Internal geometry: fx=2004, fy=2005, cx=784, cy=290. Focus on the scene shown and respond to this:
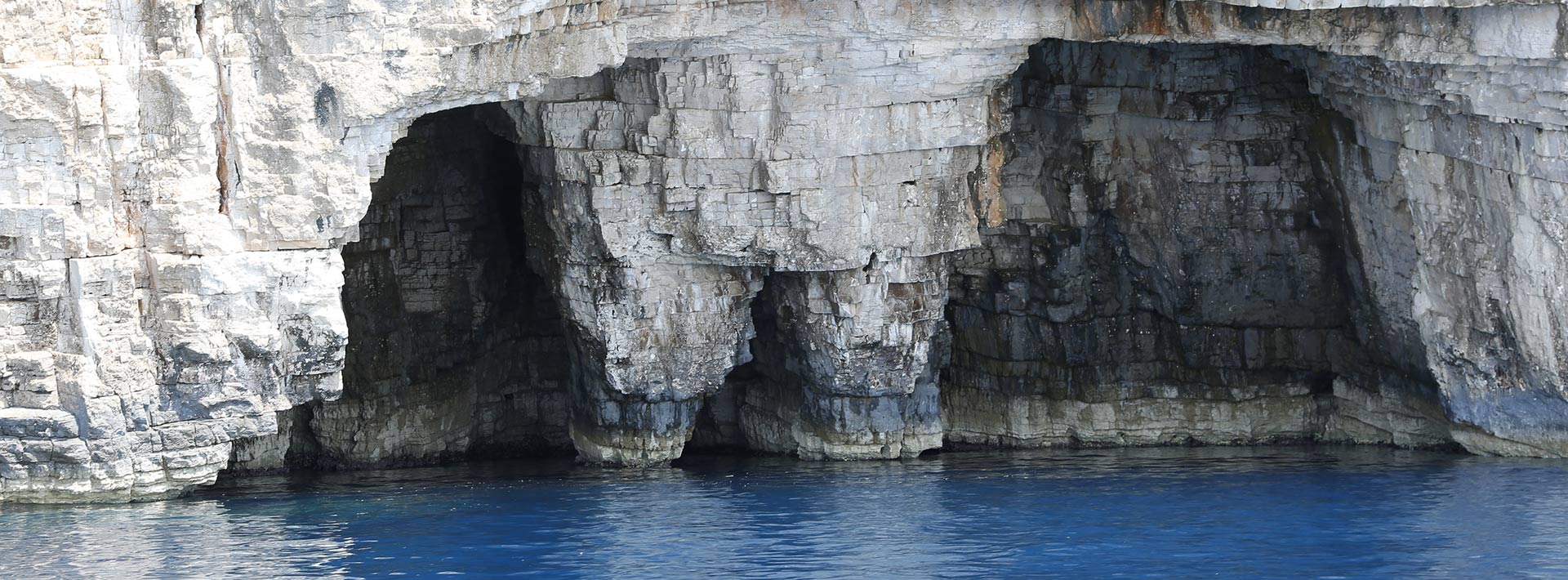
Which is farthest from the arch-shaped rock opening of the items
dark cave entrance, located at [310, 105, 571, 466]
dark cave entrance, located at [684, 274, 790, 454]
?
dark cave entrance, located at [684, 274, 790, 454]

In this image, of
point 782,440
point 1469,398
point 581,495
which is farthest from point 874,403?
point 1469,398

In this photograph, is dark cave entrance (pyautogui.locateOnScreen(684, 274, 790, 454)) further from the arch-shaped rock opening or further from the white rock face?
the arch-shaped rock opening

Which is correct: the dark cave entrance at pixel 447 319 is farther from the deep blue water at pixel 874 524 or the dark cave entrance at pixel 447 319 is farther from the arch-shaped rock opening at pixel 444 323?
the deep blue water at pixel 874 524

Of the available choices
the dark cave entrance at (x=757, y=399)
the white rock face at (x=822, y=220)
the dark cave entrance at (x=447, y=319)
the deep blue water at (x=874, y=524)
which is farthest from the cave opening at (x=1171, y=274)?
the dark cave entrance at (x=447, y=319)

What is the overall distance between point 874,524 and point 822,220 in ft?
12.9

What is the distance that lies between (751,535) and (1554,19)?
8.39 m

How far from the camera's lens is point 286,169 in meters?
17.6

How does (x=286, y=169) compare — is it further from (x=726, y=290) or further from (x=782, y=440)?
(x=782, y=440)

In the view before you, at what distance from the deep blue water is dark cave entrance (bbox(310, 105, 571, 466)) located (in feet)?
8.27

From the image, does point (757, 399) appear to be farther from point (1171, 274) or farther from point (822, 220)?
point (1171, 274)

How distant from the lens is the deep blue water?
54.0 feet

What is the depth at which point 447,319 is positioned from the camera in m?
25.1

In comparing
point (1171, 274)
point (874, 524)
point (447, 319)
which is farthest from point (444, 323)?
point (1171, 274)

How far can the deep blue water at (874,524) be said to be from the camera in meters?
16.5
